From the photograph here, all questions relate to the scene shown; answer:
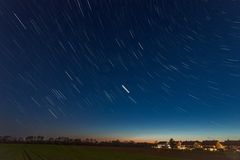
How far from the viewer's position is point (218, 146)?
467 ft
